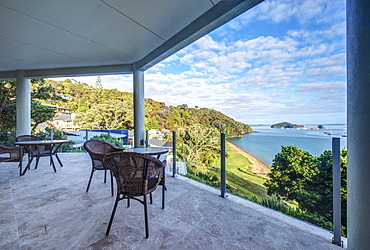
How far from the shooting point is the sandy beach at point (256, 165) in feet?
7.72

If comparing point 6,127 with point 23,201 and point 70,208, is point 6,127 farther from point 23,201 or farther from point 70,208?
point 70,208

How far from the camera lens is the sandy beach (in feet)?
7.72

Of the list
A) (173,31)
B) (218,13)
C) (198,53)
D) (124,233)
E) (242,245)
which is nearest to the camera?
(242,245)

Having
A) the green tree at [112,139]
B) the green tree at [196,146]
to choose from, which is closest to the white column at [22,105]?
the green tree at [112,139]

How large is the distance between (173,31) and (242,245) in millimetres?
3483

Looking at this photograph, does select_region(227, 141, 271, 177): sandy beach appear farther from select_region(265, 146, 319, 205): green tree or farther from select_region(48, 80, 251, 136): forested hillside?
select_region(48, 80, 251, 136): forested hillside

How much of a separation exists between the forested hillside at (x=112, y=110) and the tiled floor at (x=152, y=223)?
A: 578 centimetres

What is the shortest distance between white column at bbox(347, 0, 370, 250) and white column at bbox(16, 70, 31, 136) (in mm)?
7932

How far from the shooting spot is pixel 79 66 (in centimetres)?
505

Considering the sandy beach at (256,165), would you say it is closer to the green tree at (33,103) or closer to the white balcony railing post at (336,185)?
the white balcony railing post at (336,185)

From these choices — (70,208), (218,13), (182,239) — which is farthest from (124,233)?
(218,13)

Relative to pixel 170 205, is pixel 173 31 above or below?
above

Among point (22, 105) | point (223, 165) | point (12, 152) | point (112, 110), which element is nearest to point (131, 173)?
point (223, 165)

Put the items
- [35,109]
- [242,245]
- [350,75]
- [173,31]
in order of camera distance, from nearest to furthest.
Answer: [350,75] < [242,245] < [173,31] < [35,109]
